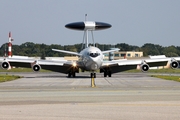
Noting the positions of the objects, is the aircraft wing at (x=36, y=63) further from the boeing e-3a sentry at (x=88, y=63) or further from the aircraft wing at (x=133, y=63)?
the aircraft wing at (x=133, y=63)

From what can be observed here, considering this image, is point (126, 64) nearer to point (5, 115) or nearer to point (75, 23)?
point (75, 23)

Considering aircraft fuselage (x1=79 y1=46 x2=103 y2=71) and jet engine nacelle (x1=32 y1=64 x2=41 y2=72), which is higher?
aircraft fuselage (x1=79 y1=46 x2=103 y2=71)

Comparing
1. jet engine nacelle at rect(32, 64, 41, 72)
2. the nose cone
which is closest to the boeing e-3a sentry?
jet engine nacelle at rect(32, 64, 41, 72)

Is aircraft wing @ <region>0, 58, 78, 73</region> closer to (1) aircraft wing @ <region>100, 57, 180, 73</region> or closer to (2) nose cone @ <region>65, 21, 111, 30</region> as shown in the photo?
(1) aircraft wing @ <region>100, 57, 180, 73</region>

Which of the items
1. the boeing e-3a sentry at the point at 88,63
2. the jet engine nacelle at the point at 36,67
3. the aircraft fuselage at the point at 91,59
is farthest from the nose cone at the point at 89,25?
the jet engine nacelle at the point at 36,67

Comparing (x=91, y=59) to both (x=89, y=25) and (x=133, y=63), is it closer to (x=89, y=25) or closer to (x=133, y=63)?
(x=133, y=63)

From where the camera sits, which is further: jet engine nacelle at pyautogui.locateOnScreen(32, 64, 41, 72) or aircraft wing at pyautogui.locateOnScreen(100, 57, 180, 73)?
aircraft wing at pyautogui.locateOnScreen(100, 57, 180, 73)

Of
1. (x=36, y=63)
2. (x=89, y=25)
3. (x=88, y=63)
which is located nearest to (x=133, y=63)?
(x=88, y=63)

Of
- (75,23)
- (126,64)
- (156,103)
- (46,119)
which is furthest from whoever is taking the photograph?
(75,23)

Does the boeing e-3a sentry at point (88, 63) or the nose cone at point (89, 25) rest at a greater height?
the nose cone at point (89, 25)

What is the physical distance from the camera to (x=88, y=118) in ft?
47.6

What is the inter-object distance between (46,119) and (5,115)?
6.16ft

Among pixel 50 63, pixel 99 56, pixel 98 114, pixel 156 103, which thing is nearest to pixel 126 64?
pixel 99 56

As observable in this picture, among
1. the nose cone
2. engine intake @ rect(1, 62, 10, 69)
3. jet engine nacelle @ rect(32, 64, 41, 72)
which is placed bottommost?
jet engine nacelle @ rect(32, 64, 41, 72)
